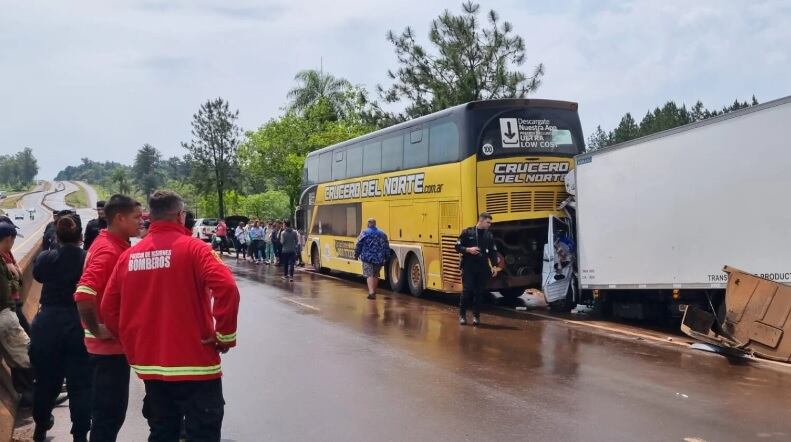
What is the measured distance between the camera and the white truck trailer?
31.6 ft

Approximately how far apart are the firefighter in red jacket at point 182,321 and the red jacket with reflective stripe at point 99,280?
69cm

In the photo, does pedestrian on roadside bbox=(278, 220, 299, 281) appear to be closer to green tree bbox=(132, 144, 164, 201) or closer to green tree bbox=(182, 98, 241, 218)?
green tree bbox=(182, 98, 241, 218)

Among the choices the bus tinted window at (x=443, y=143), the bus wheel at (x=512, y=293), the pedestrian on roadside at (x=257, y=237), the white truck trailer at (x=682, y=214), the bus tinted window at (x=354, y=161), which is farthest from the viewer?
the pedestrian on roadside at (x=257, y=237)

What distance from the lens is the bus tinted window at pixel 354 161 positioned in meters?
20.6

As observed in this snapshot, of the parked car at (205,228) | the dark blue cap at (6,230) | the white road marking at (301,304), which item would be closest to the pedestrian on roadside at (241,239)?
the parked car at (205,228)

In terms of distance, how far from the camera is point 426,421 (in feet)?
21.6

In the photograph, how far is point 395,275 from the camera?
1861 centimetres

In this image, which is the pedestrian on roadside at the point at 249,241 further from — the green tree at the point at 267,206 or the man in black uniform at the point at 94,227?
the green tree at the point at 267,206

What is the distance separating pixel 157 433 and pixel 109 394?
0.81m

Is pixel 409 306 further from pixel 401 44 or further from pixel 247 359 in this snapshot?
pixel 401 44

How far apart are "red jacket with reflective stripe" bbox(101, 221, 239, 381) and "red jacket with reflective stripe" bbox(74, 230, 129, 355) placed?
74 centimetres

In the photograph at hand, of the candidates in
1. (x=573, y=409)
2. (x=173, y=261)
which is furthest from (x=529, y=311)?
Answer: (x=173, y=261)

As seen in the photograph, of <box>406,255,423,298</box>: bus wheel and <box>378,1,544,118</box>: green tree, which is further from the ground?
<box>378,1,544,118</box>: green tree

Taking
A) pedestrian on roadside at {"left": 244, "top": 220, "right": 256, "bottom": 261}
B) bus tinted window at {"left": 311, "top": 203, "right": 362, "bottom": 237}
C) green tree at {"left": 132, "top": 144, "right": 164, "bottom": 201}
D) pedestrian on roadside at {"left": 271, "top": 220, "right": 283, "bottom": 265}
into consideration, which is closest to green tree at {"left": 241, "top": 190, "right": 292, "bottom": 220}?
pedestrian on roadside at {"left": 244, "top": 220, "right": 256, "bottom": 261}
